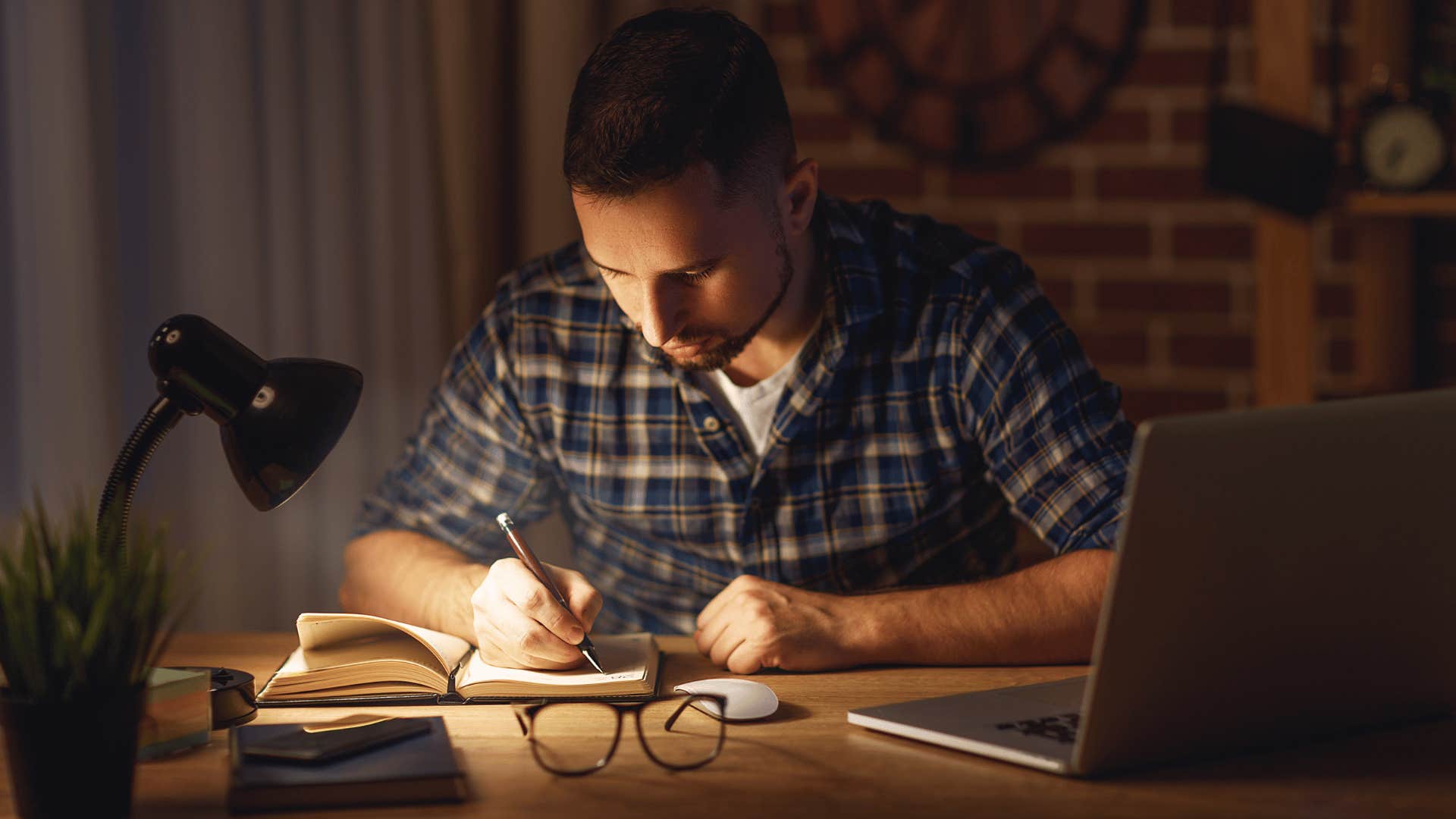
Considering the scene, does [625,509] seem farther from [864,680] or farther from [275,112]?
[275,112]

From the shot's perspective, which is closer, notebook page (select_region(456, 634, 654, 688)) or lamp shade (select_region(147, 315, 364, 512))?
lamp shade (select_region(147, 315, 364, 512))

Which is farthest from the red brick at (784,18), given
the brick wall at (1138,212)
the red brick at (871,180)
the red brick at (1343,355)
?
the red brick at (1343,355)

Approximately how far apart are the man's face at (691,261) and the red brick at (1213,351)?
137cm

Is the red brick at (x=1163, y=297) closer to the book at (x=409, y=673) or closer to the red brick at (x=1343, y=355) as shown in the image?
the red brick at (x=1343, y=355)

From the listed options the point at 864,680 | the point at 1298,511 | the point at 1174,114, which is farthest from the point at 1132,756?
the point at 1174,114

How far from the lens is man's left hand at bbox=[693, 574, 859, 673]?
1.23 metres

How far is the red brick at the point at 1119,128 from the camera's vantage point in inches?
101

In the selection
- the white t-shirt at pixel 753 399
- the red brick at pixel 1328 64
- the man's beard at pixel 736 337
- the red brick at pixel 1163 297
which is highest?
the red brick at pixel 1328 64

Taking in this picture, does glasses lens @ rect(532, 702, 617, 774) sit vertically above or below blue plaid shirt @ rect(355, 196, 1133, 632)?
below

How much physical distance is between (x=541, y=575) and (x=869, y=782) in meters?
0.43

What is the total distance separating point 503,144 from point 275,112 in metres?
0.41

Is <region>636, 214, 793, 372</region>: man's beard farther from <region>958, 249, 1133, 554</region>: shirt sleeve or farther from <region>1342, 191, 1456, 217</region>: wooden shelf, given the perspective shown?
<region>1342, 191, 1456, 217</region>: wooden shelf

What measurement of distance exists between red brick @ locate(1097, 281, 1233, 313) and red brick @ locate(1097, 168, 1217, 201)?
0.54 ft

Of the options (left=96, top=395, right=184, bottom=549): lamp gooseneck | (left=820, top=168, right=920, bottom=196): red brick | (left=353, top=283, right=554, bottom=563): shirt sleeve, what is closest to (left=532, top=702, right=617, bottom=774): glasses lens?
(left=96, top=395, right=184, bottom=549): lamp gooseneck
